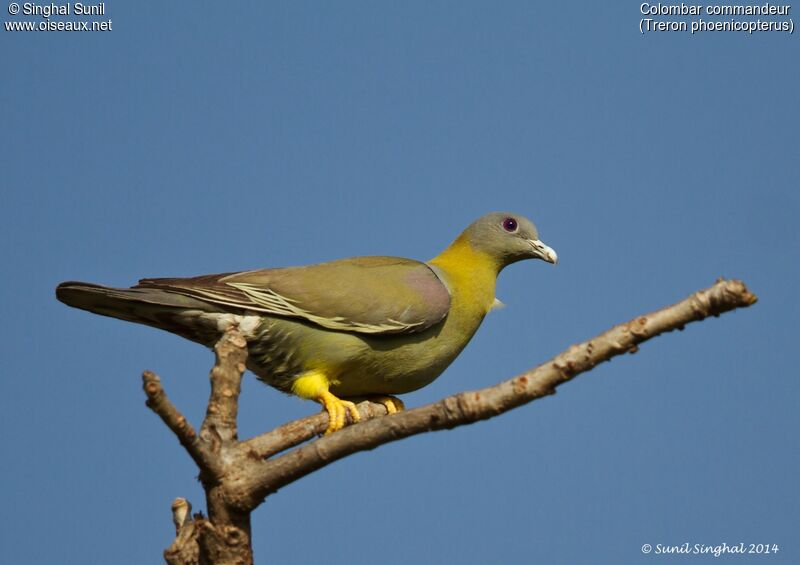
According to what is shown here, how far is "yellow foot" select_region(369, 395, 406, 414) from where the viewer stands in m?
7.30

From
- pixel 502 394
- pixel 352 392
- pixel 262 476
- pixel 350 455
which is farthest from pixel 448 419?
pixel 352 392

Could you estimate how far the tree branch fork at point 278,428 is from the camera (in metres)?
3.84

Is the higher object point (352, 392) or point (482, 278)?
point (482, 278)

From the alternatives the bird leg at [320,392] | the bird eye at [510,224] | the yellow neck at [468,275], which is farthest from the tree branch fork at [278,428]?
the bird eye at [510,224]

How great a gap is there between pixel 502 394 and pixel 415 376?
3.21 metres

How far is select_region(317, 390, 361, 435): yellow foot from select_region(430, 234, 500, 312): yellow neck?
4.01 feet

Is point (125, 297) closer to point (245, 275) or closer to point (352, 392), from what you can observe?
point (245, 275)

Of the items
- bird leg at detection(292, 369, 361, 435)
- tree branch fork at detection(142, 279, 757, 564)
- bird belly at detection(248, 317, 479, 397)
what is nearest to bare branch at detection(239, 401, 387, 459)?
tree branch fork at detection(142, 279, 757, 564)

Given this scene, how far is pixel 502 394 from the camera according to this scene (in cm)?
393

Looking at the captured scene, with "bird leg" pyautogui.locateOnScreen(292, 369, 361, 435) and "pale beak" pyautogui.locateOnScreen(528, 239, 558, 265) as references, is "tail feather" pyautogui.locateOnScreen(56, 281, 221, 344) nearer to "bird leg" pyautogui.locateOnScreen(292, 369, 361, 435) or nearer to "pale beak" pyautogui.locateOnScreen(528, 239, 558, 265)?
"bird leg" pyautogui.locateOnScreen(292, 369, 361, 435)

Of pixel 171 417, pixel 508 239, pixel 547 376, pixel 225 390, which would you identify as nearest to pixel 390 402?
pixel 508 239

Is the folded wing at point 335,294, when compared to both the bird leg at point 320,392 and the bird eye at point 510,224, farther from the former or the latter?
the bird eye at point 510,224

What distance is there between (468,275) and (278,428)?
2.69m

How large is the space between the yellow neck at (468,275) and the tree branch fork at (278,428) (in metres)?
2.04
